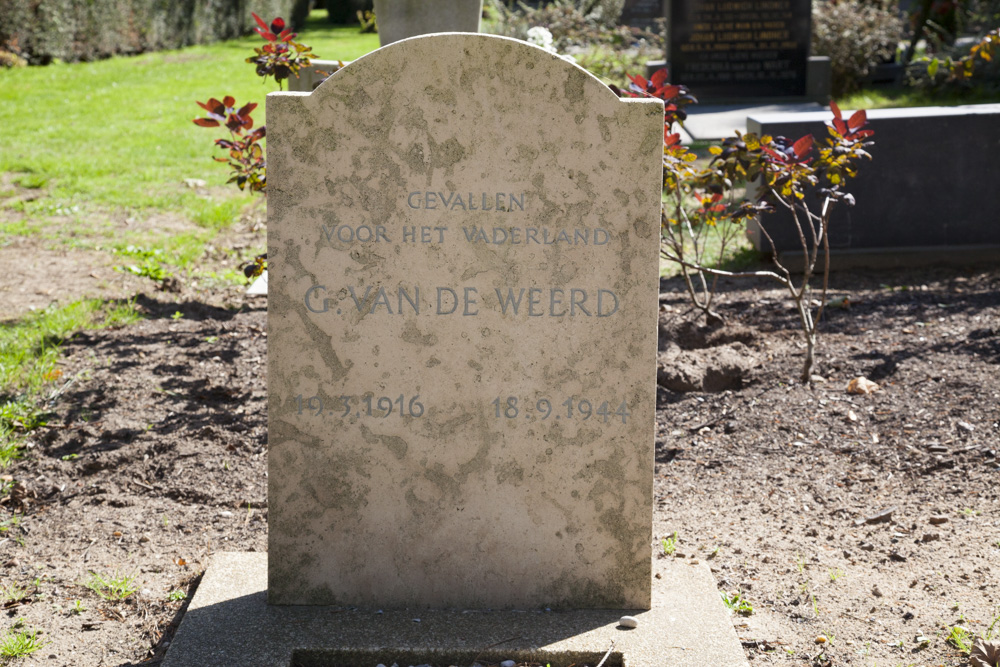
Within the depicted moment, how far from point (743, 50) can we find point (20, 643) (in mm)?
10973

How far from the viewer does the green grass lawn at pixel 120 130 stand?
8000 millimetres

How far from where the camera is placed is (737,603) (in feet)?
9.40

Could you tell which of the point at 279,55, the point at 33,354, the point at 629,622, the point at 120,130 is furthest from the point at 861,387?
the point at 120,130

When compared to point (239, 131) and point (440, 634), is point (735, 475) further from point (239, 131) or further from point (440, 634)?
point (239, 131)

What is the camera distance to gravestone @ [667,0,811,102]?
38.4ft

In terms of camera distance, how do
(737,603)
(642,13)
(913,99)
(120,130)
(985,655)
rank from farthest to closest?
1. (642,13)
2. (913,99)
3. (120,130)
4. (737,603)
5. (985,655)

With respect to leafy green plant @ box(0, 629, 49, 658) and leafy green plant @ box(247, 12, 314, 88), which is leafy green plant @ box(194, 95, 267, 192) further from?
leafy green plant @ box(0, 629, 49, 658)

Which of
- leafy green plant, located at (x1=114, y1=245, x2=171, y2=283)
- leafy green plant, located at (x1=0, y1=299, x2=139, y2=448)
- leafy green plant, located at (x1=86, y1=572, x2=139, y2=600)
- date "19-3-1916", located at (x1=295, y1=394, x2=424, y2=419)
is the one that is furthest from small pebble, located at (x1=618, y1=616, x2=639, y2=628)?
leafy green plant, located at (x1=114, y1=245, x2=171, y2=283)

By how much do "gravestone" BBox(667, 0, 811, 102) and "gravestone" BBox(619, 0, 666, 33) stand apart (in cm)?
715

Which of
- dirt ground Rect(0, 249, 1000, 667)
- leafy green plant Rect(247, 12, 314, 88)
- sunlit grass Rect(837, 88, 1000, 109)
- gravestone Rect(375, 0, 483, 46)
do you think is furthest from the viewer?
sunlit grass Rect(837, 88, 1000, 109)

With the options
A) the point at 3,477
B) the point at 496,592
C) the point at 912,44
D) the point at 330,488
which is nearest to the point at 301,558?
the point at 330,488

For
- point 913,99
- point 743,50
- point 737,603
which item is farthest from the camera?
point 913,99

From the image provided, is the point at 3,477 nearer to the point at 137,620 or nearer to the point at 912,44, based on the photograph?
the point at 137,620

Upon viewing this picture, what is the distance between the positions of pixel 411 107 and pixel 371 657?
1.38 metres
